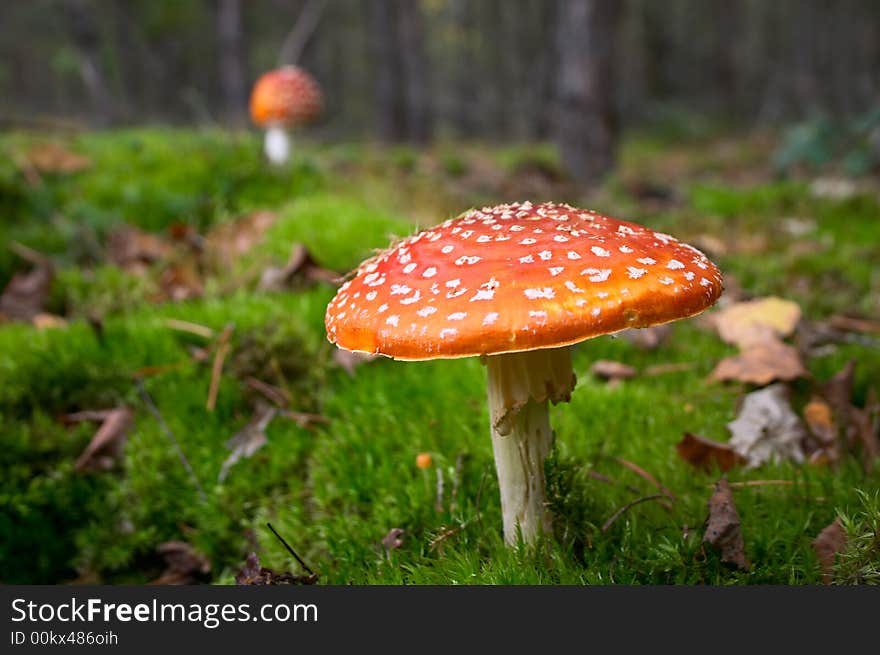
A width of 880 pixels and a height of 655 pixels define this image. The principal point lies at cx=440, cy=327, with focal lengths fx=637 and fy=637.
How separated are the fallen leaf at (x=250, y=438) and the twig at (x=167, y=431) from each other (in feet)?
0.33

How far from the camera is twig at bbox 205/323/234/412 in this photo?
3.17 metres

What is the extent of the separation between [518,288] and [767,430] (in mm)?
1867

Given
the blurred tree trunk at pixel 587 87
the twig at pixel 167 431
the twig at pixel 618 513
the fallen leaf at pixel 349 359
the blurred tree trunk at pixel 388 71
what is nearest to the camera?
the twig at pixel 618 513

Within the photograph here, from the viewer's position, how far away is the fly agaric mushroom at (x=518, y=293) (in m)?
1.53

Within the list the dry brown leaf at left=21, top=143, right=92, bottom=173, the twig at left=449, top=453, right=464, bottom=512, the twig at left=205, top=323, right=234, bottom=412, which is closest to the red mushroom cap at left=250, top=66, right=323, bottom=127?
the dry brown leaf at left=21, top=143, right=92, bottom=173

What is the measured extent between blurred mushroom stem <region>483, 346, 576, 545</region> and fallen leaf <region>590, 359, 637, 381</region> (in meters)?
1.25

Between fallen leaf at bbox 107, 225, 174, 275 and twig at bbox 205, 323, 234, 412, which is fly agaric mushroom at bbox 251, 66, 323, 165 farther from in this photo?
twig at bbox 205, 323, 234, 412

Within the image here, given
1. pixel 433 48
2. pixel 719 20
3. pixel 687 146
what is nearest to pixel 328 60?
pixel 433 48

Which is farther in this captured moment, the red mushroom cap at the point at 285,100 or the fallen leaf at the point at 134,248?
the red mushroom cap at the point at 285,100

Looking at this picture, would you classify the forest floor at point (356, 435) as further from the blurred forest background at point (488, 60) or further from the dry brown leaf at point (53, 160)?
the blurred forest background at point (488, 60)

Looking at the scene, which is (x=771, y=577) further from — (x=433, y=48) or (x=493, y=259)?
(x=433, y=48)

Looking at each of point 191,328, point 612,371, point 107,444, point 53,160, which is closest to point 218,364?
point 191,328

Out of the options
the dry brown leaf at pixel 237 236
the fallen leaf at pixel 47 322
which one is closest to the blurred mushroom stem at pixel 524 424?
the fallen leaf at pixel 47 322

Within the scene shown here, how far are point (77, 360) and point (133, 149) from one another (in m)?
4.33
